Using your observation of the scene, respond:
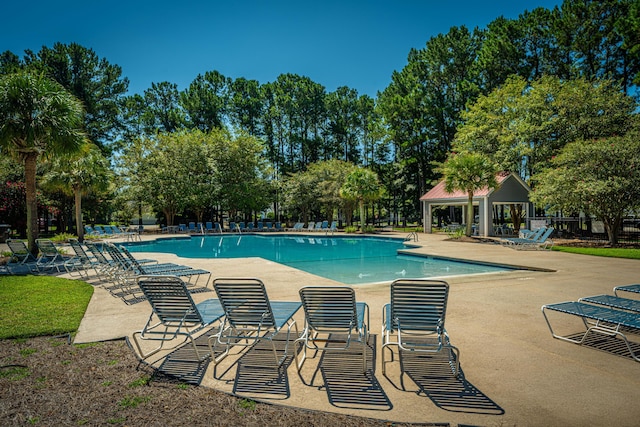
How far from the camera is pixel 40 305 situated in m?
6.32

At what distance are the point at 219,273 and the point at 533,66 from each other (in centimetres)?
3239

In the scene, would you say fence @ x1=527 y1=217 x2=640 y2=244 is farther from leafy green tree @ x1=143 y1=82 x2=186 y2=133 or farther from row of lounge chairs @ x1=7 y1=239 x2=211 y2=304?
leafy green tree @ x1=143 y1=82 x2=186 y2=133

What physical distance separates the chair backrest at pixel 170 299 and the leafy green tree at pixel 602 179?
16.9 m

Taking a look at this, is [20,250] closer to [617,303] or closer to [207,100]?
[617,303]

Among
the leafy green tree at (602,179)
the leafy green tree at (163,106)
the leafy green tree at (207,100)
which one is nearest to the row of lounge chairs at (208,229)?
the leafy green tree at (207,100)

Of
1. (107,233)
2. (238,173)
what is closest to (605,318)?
(107,233)

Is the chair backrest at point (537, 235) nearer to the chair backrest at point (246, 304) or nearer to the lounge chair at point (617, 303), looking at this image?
the lounge chair at point (617, 303)

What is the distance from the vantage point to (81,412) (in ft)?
9.59

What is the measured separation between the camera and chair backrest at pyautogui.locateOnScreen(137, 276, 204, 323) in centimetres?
388

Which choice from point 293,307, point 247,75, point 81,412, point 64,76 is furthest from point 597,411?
point 247,75

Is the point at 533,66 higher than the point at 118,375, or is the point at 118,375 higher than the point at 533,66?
the point at 533,66

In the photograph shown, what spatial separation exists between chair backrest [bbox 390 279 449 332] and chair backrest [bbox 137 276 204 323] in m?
2.08

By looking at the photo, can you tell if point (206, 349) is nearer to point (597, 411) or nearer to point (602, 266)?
point (597, 411)

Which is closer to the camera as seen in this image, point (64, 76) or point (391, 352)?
point (391, 352)
